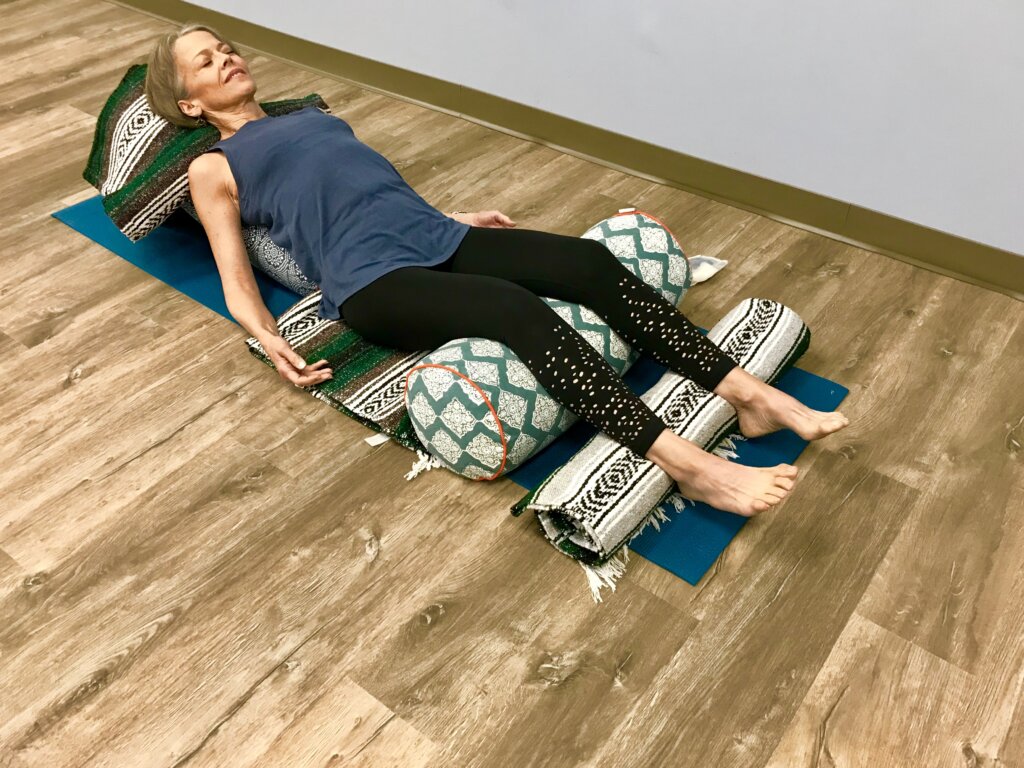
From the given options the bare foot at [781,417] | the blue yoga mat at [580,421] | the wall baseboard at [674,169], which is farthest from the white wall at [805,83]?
the bare foot at [781,417]

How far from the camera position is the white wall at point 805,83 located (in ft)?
6.86

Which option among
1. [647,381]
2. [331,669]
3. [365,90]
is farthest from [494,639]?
[365,90]

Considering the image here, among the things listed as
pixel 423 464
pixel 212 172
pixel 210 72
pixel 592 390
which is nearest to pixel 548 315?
pixel 592 390

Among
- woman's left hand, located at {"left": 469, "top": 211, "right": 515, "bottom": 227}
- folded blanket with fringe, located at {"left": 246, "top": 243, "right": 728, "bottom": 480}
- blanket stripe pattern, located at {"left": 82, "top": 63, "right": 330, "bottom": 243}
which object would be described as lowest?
folded blanket with fringe, located at {"left": 246, "top": 243, "right": 728, "bottom": 480}

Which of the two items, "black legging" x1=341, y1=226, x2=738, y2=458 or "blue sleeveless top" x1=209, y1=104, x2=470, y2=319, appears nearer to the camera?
"black legging" x1=341, y1=226, x2=738, y2=458

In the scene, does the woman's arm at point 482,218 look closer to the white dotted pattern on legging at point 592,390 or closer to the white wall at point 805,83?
the white dotted pattern on legging at point 592,390

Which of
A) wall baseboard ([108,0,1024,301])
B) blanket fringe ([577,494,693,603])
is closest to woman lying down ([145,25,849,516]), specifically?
blanket fringe ([577,494,693,603])

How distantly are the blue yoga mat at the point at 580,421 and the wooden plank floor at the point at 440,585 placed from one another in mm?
45

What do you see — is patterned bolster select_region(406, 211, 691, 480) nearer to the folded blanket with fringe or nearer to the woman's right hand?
the folded blanket with fringe

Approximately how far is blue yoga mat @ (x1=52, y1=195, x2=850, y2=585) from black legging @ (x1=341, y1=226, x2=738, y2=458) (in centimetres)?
17

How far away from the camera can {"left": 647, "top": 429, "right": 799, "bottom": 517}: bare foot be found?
154 centimetres

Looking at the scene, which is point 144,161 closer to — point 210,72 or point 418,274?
point 210,72

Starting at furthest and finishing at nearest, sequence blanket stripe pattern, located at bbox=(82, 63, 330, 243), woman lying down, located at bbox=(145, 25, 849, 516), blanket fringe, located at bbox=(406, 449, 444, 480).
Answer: blanket stripe pattern, located at bbox=(82, 63, 330, 243) < blanket fringe, located at bbox=(406, 449, 444, 480) < woman lying down, located at bbox=(145, 25, 849, 516)

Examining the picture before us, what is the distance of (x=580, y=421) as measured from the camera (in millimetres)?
1861
